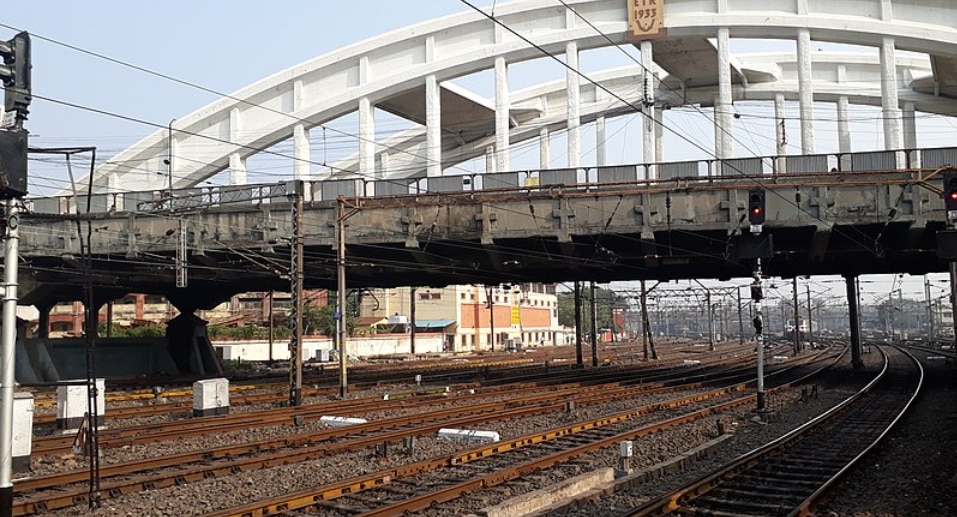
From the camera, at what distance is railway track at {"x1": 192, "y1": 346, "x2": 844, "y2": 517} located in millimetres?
11688

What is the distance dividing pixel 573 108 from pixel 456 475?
122ft

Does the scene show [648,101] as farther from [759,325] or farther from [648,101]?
[759,325]

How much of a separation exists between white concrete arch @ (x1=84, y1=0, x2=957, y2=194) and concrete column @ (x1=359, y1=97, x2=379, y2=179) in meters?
0.10

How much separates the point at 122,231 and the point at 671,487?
28795 mm

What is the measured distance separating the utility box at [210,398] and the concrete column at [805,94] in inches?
1354

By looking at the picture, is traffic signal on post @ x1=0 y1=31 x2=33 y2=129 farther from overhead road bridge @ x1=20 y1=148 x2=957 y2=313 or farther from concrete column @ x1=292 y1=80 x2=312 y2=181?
concrete column @ x1=292 y1=80 x2=312 y2=181

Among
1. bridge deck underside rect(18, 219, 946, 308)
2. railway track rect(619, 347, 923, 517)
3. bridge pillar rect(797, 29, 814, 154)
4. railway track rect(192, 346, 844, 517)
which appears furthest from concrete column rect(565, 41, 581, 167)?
railway track rect(192, 346, 844, 517)

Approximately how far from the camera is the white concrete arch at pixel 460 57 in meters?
46.8

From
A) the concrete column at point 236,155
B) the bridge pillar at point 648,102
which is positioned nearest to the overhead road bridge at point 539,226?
the bridge pillar at point 648,102

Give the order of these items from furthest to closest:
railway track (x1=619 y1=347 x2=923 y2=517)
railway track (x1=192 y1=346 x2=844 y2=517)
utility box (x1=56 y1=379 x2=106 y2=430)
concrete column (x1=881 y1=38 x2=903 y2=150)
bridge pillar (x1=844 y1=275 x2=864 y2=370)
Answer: bridge pillar (x1=844 y1=275 x2=864 y2=370) < concrete column (x1=881 y1=38 x2=903 y2=150) < utility box (x1=56 y1=379 x2=106 y2=430) < railway track (x1=192 y1=346 x2=844 y2=517) < railway track (x1=619 y1=347 x2=923 y2=517)

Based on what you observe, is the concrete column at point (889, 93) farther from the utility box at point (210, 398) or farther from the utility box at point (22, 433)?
the utility box at point (22, 433)

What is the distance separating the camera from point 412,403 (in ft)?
88.8

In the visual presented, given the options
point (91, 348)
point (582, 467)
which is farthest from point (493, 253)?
point (91, 348)

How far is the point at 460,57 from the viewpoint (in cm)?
5156
